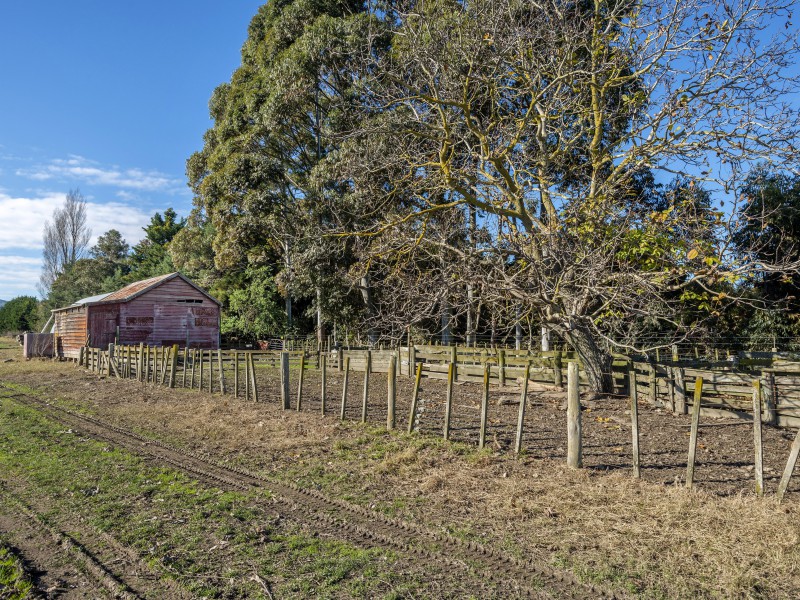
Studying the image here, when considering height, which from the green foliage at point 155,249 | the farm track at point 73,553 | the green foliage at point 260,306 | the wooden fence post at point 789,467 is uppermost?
the green foliage at point 155,249

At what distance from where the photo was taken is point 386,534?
18.7ft

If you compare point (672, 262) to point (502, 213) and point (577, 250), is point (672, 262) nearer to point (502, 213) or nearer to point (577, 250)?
point (577, 250)

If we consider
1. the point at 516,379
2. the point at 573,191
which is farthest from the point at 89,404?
the point at 573,191

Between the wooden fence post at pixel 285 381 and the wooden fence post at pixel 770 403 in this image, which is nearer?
the wooden fence post at pixel 770 403

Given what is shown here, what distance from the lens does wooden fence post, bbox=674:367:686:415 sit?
12.5 metres

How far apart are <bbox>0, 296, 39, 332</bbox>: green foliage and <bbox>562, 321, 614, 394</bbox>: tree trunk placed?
247ft

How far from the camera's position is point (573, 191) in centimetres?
1245

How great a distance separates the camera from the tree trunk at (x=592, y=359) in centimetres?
1356

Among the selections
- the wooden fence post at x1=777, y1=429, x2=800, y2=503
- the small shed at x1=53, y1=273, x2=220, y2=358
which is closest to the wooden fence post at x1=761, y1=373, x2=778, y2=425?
the wooden fence post at x1=777, y1=429, x2=800, y2=503

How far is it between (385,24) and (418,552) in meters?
24.8

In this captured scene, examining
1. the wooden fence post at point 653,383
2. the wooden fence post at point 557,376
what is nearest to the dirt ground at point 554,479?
the wooden fence post at point 653,383

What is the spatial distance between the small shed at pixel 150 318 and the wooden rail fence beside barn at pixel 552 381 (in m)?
7.16

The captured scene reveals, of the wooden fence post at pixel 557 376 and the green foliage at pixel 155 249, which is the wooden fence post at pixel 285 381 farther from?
the green foliage at pixel 155 249

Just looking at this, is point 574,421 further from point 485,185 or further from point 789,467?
point 485,185
